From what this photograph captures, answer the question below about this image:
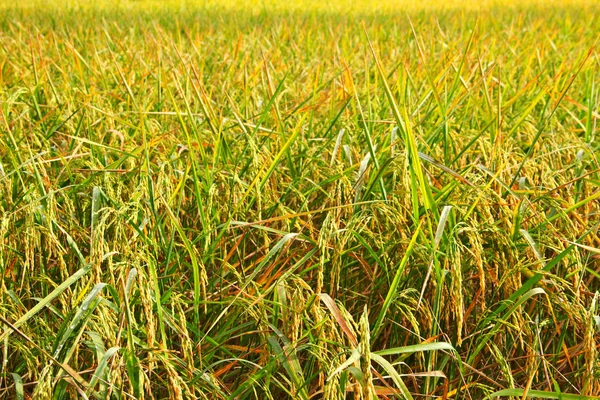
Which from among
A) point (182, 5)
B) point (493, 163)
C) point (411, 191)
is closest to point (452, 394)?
point (411, 191)

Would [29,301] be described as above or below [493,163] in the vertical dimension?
below

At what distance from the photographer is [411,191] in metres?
1.44

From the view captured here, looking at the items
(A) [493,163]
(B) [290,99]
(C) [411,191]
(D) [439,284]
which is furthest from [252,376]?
(B) [290,99]

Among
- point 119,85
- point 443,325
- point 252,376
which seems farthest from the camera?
point 119,85

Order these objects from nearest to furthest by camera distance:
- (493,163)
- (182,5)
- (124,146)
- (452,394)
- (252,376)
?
1. (252,376)
2. (452,394)
3. (493,163)
4. (124,146)
5. (182,5)

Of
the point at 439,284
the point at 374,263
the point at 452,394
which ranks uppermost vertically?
the point at 439,284

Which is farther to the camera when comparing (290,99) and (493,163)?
(290,99)

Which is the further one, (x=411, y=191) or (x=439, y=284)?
(x=411, y=191)

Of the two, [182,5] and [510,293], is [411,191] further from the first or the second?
[182,5]

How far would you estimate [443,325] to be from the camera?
4.83 ft

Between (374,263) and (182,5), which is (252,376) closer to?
(374,263)

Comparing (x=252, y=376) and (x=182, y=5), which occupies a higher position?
(x=252, y=376)

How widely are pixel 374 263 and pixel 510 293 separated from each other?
280mm

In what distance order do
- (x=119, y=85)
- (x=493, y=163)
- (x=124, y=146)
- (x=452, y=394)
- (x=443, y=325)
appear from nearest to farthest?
(x=452, y=394)
(x=443, y=325)
(x=493, y=163)
(x=124, y=146)
(x=119, y=85)
